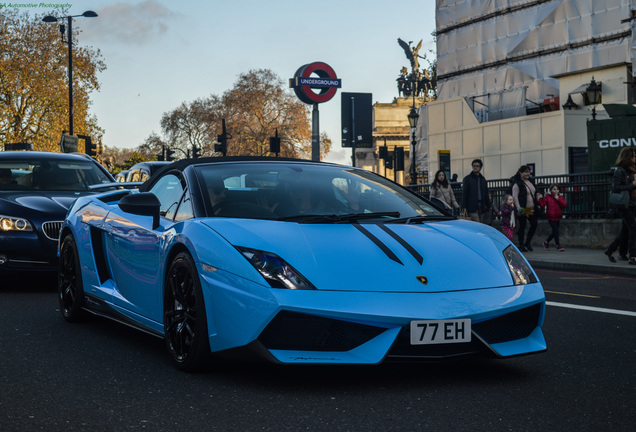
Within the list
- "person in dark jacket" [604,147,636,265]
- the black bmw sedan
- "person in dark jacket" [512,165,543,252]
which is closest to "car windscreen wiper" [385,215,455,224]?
the black bmw sedan

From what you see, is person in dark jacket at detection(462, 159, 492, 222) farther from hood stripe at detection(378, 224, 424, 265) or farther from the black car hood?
hood stripe at detection(378, 224, 424, 265)

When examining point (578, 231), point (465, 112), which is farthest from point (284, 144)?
point (578, 231)

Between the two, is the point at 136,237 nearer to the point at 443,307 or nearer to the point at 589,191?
the point at 443,307

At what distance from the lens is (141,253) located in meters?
5.71

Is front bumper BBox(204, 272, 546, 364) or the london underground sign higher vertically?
the london underground sign

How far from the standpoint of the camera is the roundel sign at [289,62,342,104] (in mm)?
19359

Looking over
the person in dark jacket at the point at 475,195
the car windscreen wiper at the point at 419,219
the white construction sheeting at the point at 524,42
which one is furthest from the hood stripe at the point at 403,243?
the white construction sheeting at the point at 524,42

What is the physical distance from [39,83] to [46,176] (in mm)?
43233

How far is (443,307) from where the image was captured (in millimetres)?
4438

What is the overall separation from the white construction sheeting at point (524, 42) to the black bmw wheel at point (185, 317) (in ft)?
126

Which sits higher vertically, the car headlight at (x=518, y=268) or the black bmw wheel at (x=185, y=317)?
the car headlight at (x=518, y=268)

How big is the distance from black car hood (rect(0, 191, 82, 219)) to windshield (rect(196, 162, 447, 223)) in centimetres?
409

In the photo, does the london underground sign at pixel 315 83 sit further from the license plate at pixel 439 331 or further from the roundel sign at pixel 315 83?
the license plate at pixel 439 331

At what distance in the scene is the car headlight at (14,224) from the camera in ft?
30.3
